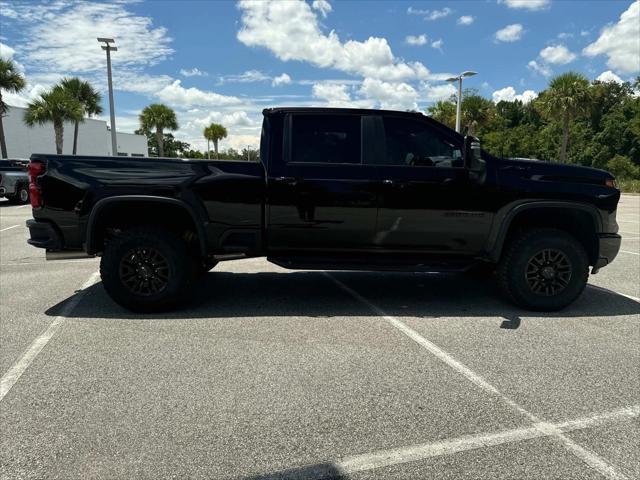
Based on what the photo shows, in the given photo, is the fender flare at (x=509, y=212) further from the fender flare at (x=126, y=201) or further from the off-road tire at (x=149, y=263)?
the off-road tire at (x=149, y=263)

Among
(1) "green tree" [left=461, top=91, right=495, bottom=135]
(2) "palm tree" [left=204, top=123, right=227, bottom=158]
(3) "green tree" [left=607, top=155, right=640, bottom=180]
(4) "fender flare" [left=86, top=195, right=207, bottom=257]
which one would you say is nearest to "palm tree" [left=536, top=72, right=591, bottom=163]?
(1) "green tree" [left=461, top=91, right=495, bottom=135]

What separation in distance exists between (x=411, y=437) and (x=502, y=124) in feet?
260

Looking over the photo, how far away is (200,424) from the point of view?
2.79 meters

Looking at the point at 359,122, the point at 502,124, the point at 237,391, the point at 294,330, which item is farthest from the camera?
the point at 502,124

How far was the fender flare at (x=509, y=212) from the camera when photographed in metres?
4.82

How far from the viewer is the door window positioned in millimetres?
4859

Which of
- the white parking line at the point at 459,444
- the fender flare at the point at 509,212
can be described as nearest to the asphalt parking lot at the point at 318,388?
the white parking line at the point at 459,444

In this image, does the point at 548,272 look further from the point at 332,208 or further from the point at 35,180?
the point at 35,180

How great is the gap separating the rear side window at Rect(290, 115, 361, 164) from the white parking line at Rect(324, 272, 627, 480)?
1664 mm

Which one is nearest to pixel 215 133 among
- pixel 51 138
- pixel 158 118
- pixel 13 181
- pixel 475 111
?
pixel 158 118

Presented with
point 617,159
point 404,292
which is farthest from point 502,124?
point 404,292

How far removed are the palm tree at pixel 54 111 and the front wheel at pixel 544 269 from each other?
3761 centimetres

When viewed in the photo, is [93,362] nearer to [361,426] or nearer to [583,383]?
[361,426]

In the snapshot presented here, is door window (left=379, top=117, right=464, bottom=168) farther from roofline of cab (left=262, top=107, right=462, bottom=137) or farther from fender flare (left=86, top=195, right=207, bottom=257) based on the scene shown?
fender flare (left=86, top=195, right=207, bottom=257)
